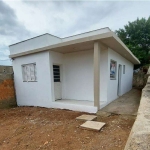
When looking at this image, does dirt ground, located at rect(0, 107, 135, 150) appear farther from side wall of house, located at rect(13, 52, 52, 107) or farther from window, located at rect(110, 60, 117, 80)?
window, located at rect(110, 60, 117, 80)

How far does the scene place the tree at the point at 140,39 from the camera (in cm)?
1157

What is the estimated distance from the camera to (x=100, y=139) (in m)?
2.50

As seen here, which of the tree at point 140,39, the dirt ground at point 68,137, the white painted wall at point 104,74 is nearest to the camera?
the dirt ground at point 68,137

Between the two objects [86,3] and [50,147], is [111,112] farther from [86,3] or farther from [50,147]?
[86,3]

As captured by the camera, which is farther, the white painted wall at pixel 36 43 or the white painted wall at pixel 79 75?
the white painted wall at pixel 36 43

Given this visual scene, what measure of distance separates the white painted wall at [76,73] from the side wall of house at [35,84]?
584mm

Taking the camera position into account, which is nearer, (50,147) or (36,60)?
(50,147)

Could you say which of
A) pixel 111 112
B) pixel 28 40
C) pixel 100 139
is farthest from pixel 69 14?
pixel 100 139

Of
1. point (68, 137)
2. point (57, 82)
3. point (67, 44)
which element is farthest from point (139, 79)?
point (68, 137)

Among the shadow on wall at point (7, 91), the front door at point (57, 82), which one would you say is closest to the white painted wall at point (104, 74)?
the front door at point (57, 82)

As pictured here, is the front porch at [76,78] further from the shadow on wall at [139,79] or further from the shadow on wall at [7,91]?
the shadow on wall at [139,79]

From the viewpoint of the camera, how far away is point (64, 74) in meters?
6.42

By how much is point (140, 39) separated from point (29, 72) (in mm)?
11989

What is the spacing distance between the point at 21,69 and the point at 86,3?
5.28 m
